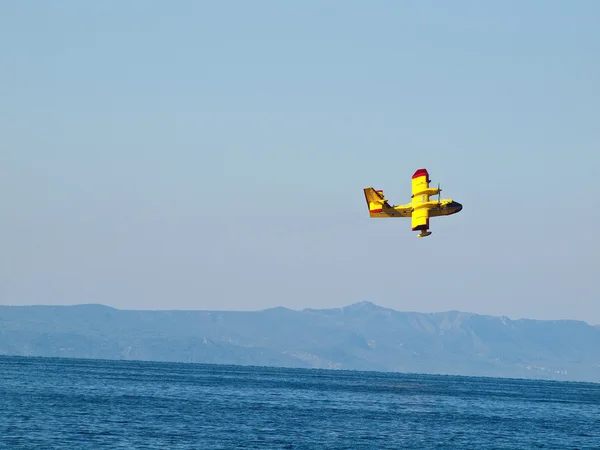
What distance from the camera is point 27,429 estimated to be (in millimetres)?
91250

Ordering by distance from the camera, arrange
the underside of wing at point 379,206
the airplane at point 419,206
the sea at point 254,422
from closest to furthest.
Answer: the sea at point 254,422 < the airplane at point 419,206 < the underside of wing at point 379,206

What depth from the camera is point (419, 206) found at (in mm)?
118188

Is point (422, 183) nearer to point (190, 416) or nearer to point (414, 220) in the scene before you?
point (414, 220)

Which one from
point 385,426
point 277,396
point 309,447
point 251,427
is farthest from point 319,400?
point 309,447

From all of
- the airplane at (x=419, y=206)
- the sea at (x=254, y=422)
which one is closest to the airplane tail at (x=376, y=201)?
the airplane at (x=419, y=206)

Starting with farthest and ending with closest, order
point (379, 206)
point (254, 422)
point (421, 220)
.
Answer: point (379, 206), point (421, 220), point (254, 422)

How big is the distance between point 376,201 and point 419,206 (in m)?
8.27

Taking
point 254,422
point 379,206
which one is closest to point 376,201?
point 379,206

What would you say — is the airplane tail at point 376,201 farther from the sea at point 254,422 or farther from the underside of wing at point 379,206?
the sea at point 254,422

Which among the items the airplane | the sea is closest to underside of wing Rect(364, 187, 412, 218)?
the airplane

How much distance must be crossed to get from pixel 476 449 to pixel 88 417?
142ft

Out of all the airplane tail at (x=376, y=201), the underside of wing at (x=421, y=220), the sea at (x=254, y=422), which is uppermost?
the airplane tail at (x=376, y=201)

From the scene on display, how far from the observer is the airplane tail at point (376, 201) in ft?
408

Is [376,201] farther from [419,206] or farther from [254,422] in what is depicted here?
[254,422]
